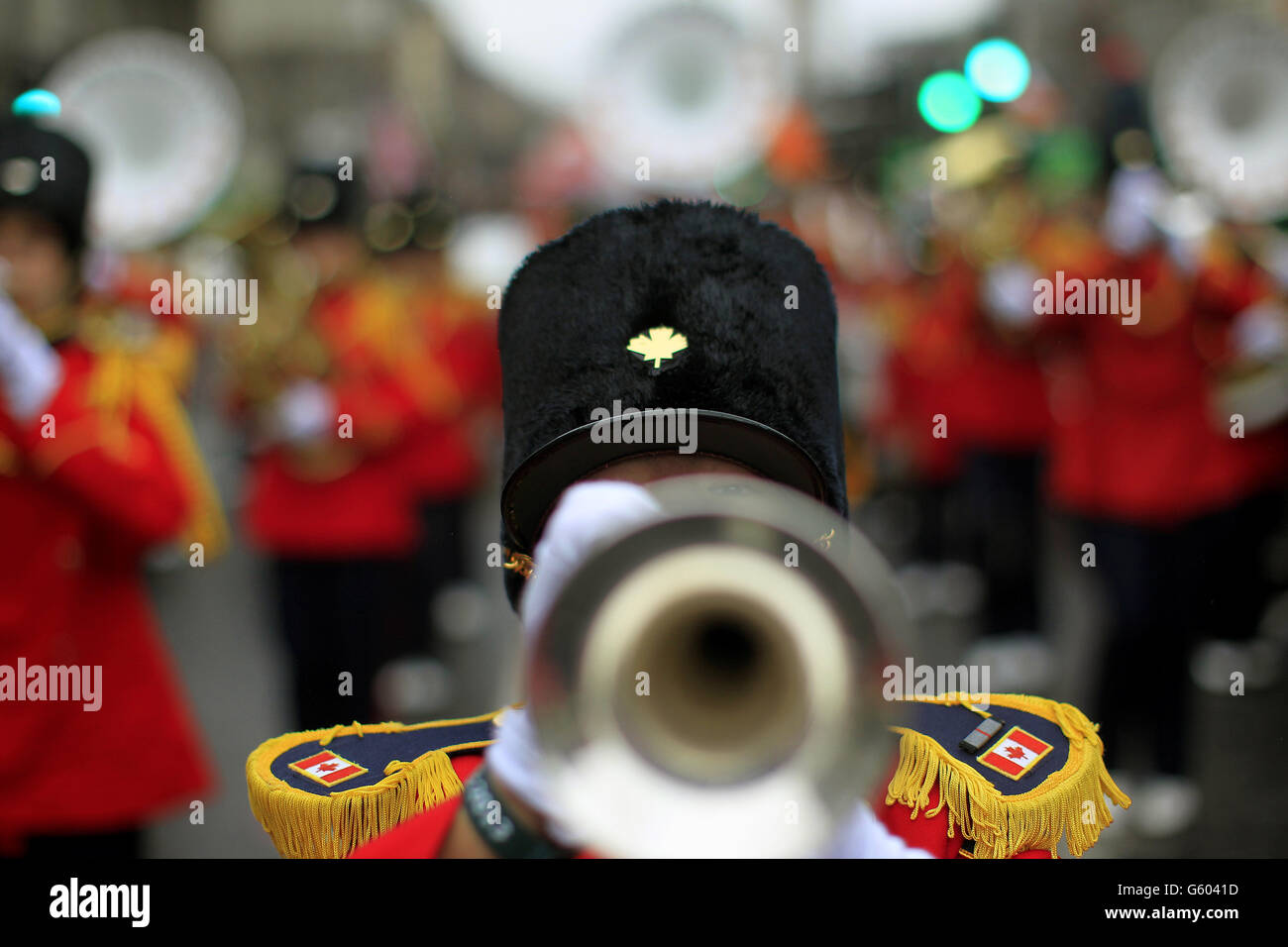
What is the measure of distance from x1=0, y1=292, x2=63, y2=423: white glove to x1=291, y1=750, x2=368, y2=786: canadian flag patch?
4.54ft

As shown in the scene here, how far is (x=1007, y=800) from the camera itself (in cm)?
154

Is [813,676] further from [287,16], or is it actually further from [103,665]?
[287,16]

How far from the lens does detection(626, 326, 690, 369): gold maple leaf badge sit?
1.50 meters

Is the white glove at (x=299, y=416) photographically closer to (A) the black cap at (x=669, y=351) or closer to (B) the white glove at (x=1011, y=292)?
(A) the black cap at (x=669, y=351)

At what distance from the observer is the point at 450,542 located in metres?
6.32

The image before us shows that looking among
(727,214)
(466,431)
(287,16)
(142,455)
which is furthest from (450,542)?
(287,16)

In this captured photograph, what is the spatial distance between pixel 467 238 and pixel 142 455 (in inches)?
235

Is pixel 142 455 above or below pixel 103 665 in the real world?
above

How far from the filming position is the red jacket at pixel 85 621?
2541 mm

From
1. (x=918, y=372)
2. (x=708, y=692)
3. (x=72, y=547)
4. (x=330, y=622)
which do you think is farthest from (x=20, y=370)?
(x=918, y=372)

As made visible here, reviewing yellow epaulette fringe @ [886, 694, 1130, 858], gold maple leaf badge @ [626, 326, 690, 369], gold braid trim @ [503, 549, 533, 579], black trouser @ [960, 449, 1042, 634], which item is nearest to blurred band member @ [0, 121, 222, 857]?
gold braid trim @ [503, 549, 533, 579]

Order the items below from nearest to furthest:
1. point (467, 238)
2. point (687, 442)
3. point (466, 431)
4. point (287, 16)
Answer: point (687, 442), point (466, 431), point (467, 238), point (287, 16)

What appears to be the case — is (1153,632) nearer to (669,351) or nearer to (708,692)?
(669,351)

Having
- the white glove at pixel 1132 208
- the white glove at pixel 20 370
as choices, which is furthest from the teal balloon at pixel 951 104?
the white glove at pixel 20 370
